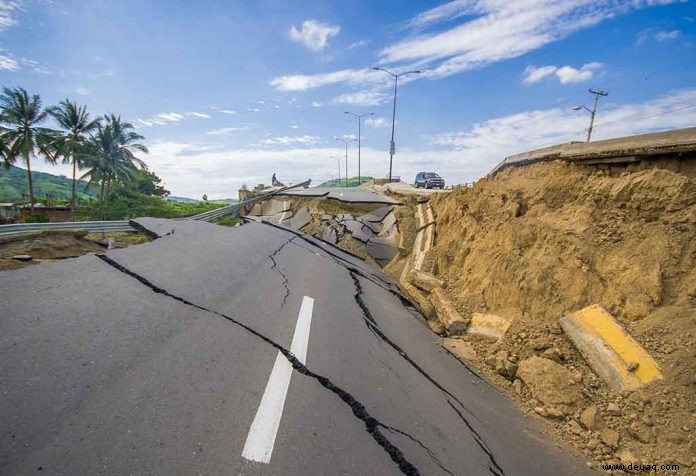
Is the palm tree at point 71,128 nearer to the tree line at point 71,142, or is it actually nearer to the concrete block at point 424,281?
the tree line at point 71,142

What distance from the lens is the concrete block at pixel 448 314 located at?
6.39 m

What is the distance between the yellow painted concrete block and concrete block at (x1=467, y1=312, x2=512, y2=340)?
3.45ft

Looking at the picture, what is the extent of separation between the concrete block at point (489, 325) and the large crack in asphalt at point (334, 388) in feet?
11.7

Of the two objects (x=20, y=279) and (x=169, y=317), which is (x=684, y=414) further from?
(x=20, y=279)

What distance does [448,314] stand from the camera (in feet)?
22.0

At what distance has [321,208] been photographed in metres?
20.8

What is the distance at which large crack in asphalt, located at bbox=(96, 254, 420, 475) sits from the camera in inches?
107

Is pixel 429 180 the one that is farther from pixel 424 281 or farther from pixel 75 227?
pixel 75 227

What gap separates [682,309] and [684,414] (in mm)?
1393

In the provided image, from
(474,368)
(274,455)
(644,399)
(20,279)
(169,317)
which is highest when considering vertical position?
(20,279)

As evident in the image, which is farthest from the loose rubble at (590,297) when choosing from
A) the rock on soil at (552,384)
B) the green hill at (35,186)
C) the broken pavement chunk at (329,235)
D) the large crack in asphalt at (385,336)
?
the green hill at (35,186)

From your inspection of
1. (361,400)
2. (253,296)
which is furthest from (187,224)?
(361,400)

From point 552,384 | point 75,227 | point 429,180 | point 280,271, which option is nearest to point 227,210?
point 75,227

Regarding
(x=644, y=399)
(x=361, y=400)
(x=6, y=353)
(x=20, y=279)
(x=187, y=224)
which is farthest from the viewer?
(x=187, y=224)
